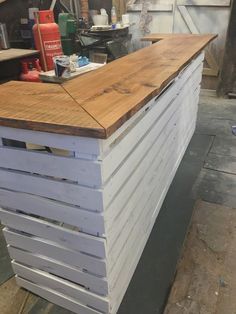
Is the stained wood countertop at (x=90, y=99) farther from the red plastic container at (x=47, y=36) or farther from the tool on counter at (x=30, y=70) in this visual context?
the red plastic container at (x=47, y=36)

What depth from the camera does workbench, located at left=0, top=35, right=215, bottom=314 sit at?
91cm

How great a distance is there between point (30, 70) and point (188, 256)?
6.64 ft

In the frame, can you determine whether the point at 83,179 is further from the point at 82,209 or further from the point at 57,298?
the point at 57,298

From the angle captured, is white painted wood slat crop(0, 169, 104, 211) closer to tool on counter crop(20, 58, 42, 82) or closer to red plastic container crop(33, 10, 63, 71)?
tool on counter crop(20, 58, 42, 82)

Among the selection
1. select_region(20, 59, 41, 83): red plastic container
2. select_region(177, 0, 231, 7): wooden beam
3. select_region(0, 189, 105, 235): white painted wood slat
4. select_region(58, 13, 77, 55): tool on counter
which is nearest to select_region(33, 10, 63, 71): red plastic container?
select_region(20, 59, 41, 83): red plastic container

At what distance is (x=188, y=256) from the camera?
5.49ft

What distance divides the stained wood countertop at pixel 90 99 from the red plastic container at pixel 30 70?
1.07 metres

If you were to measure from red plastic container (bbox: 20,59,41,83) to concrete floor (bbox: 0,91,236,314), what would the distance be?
1.42m

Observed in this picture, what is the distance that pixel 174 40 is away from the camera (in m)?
2.50

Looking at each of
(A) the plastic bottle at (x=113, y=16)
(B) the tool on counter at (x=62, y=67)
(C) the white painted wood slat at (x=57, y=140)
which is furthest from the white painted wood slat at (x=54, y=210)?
(A) the plastic bottle at (x=113, y=16)

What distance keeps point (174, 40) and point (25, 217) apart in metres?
2.03

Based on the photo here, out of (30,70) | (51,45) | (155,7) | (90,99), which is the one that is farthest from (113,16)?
(90,99)

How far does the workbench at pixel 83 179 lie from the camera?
0.91 meters

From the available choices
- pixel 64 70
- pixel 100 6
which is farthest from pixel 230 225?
pixel 100 6
